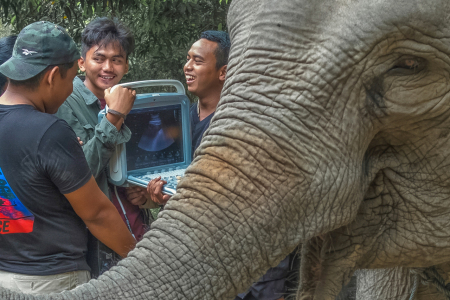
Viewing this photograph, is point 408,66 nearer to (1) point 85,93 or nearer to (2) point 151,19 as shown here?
(1) point 85,93

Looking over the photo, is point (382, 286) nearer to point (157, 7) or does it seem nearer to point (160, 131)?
point (160, 131)

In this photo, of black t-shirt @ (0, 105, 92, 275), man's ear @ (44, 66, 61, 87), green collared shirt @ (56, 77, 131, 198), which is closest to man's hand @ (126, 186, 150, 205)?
green collared shirt @ (56, 77, 131, 198)

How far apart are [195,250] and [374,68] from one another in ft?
2.44

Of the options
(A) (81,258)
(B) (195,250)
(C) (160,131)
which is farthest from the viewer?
(C) (160,131)

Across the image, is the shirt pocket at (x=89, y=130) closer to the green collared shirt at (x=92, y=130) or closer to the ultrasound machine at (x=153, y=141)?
the green collared shirt at (x=92, y=130)

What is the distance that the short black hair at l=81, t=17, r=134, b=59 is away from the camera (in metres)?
3.64

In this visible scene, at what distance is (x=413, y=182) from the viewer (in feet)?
6.17

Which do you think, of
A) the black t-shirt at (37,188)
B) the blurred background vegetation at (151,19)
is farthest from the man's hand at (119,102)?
the blurred background vegetation at (151,19)

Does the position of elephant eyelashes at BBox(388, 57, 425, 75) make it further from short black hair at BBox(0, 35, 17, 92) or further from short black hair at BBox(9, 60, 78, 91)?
short black hair at BBox(0, 35, 17, 92)

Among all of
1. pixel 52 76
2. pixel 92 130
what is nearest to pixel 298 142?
pixel 52 76

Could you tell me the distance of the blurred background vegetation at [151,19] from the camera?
5395 mm

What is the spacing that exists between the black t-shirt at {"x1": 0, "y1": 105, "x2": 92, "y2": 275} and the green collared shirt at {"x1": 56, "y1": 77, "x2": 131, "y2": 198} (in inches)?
12.7

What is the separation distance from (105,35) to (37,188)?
1435 millimetres

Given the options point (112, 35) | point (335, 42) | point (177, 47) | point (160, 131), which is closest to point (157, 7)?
point (177, 47)
